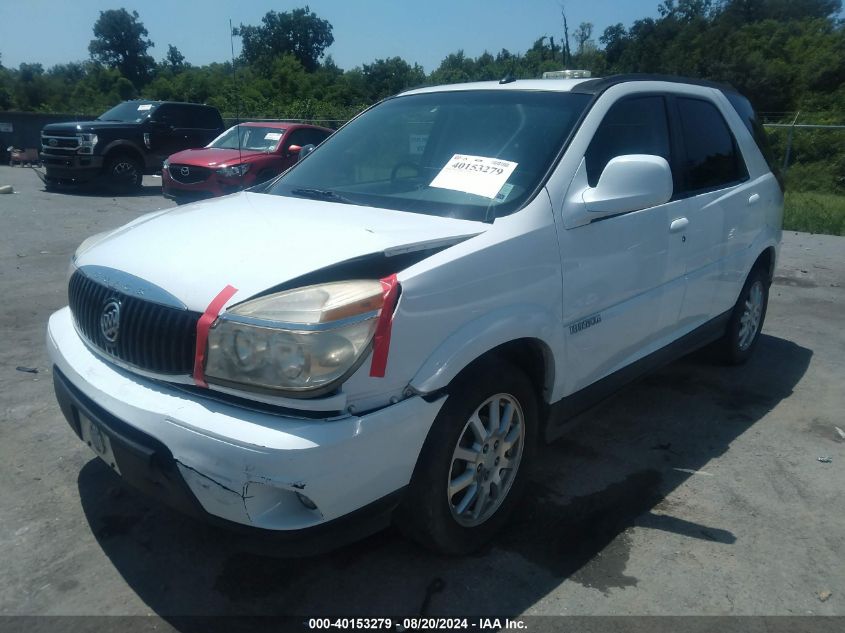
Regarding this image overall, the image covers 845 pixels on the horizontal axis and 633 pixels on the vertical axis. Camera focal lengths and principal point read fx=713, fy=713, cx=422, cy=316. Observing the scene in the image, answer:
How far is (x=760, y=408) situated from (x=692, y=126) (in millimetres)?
1836

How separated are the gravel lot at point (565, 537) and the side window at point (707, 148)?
1428 mm

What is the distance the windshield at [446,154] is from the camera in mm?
3094

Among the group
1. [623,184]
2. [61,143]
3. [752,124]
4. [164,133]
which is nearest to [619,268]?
[623,184]

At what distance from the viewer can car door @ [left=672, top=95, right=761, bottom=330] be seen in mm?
3994

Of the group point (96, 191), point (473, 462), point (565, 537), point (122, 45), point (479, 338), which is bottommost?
point (565, 537)

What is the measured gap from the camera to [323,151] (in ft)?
13.1

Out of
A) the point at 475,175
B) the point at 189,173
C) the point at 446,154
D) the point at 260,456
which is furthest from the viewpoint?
the point at 189,173

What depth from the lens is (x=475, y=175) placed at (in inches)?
125

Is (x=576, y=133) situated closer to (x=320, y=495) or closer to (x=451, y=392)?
(x=451, y=392)

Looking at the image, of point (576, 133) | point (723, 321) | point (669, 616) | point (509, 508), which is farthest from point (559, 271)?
point (723, 321)

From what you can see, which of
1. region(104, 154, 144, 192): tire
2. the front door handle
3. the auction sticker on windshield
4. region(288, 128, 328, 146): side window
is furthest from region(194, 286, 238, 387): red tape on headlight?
region(104, 154, 144, 192): tire

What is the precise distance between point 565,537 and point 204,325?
1.79 meters

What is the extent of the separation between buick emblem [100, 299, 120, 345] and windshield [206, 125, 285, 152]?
33.6 ft

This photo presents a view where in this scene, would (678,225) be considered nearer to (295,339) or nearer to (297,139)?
(295,339)
